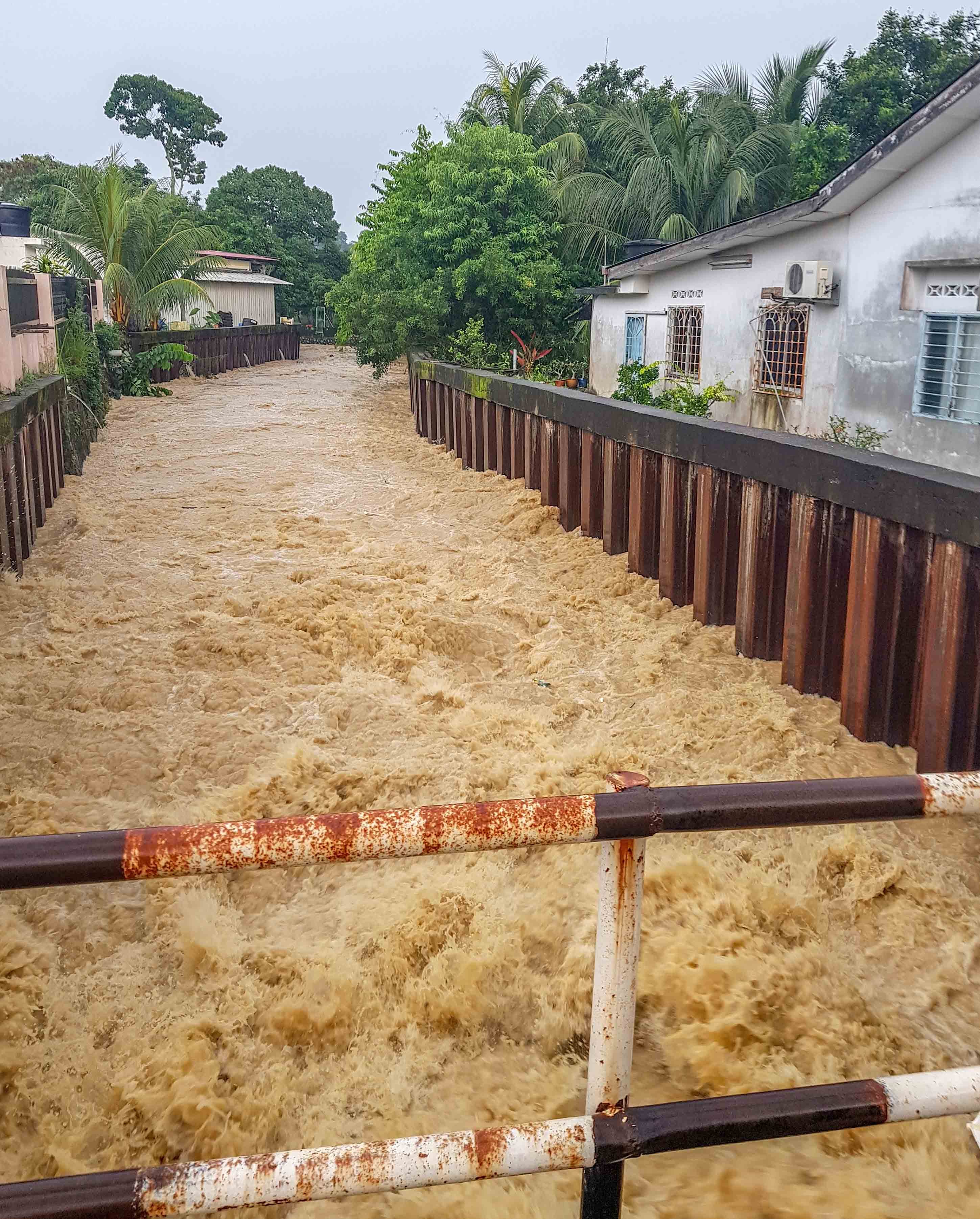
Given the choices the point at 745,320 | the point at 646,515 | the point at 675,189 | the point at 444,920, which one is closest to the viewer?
Result: the point at 444,920

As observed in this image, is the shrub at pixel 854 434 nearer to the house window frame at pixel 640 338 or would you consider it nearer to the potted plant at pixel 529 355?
the house window frame at pixel 640 338

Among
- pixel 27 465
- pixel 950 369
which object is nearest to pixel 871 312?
pixel 950 369

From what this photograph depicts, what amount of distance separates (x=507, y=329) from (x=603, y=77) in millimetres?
24046

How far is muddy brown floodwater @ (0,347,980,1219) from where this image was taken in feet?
10.8

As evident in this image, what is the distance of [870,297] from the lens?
13594 millimetres

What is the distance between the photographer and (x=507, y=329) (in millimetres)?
23406

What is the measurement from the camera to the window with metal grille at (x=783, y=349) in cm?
1522

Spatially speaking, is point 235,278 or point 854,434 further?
point 235,278

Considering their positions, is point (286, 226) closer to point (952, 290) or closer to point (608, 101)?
point (608, 101)

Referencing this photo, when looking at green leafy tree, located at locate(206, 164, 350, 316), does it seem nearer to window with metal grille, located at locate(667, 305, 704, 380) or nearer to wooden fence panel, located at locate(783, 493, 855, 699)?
window with metal grille, located at locate(667, 305, 704, 380)

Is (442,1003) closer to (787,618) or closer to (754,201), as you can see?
(787,618)

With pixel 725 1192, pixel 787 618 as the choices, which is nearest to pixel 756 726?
pixel 787 618

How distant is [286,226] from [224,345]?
26.9m

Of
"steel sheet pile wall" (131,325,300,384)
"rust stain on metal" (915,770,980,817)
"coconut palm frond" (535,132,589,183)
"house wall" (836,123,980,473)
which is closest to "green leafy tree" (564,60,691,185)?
"coconut palm frond" (535,132,589,183)
